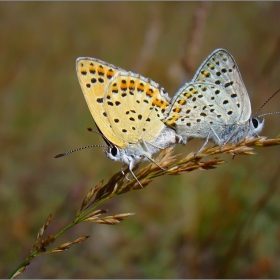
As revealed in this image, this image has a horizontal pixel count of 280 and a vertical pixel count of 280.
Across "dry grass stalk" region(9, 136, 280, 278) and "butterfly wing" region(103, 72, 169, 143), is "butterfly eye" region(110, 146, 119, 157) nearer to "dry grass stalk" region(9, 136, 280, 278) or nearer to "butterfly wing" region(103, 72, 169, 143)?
"butterfly wing" region(103, 72, 169, 143)

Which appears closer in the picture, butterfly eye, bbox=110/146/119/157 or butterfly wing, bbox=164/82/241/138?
butterfly eye, bbox=110/146/119/157

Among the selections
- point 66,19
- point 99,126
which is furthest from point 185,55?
point 66,19

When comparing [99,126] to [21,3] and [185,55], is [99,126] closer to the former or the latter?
[185,55]

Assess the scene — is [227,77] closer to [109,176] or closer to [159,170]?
[159,170]

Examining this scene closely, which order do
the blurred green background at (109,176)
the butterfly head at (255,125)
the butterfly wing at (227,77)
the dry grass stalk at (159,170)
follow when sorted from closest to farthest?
the dry grass stalk at (159,170), the butterfly head at (255,125), the butterfly wing at (227,77), the blurred green background at (109,176)

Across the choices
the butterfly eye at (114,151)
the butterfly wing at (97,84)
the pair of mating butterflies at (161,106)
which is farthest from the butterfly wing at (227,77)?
the butterfly eye at (114,151)

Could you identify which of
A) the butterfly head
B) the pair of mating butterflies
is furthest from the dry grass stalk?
the pair of mating butterflies

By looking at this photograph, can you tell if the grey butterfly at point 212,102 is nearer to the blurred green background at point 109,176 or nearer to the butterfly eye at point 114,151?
the blurred green background at point 109,176

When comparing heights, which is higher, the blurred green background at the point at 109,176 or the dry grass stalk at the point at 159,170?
the dry grass stalk at the point at 159,170
